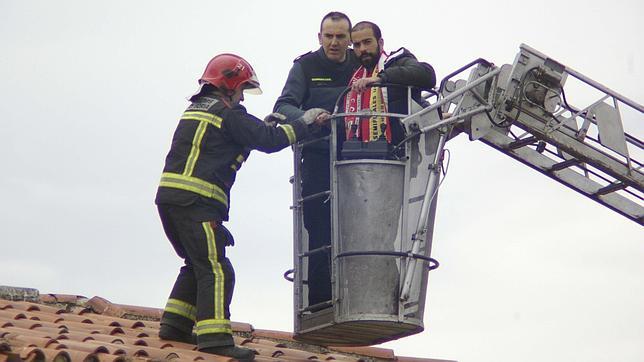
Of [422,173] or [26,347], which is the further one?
[422,173]

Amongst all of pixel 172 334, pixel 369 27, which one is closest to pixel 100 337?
pixel 172 334

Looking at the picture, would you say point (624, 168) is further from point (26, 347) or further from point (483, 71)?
point (26, 347)

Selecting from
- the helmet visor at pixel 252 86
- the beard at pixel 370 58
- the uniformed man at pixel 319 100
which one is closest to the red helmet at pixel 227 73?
the helmet visor at pixel 252 86

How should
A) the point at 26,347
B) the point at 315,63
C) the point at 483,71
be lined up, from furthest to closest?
the point at 315,63 → the point at 483,71 → the point at 26,347

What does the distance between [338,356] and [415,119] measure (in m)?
2.31

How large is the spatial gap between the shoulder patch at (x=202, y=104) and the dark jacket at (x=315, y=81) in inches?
33.4

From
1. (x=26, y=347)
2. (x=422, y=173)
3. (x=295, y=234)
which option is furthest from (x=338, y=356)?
(x=26, y=347)

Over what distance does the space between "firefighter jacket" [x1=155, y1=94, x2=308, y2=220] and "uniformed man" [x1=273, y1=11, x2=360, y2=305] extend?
0.67 metres

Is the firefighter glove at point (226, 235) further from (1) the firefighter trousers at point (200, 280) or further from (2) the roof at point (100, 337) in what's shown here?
(2) the roof at point (100, 337)

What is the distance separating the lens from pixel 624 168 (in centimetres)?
865

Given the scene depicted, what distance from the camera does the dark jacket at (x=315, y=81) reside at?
8.80 m

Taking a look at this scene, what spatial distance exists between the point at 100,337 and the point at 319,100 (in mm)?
2514

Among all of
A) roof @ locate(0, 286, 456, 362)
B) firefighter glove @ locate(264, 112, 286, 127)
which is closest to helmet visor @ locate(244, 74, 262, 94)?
firefighter glove @ locate(264, 112, 286, 127)

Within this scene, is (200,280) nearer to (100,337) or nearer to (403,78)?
(100,337)
